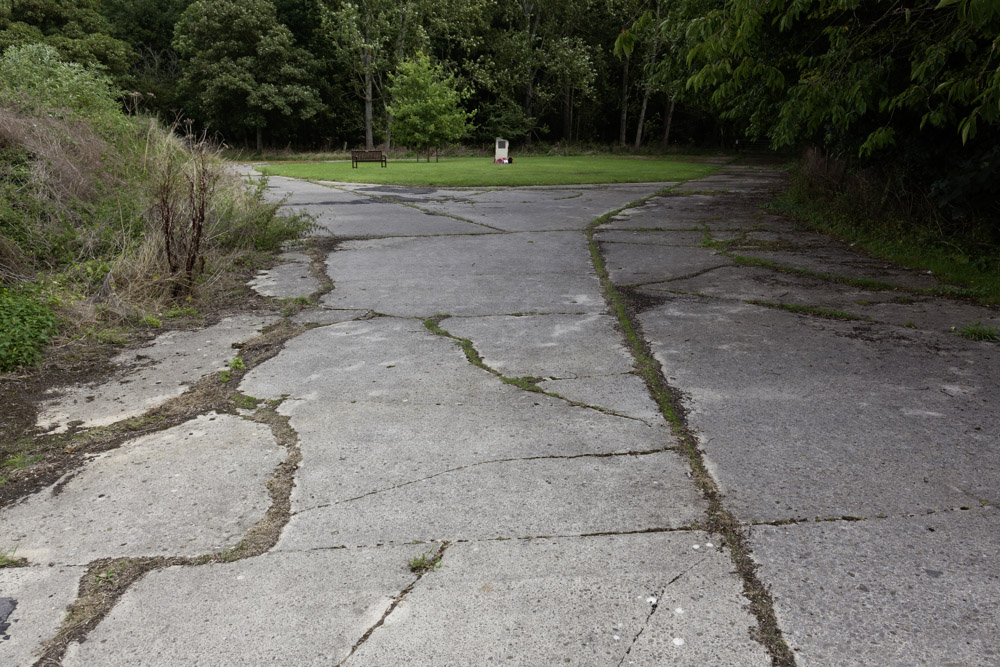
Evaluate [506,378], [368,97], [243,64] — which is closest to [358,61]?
[368,97]

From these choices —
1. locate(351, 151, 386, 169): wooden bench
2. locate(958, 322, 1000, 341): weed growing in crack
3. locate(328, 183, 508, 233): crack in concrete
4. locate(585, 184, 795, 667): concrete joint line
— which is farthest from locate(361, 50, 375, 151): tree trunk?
locate(958, 322, 1000, 341): weed growing in crack

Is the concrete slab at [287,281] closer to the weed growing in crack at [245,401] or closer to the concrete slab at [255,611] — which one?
the weed growing in crack at [245,401]

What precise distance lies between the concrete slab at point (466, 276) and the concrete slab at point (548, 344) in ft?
1.03

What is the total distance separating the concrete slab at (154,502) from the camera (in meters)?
2.49

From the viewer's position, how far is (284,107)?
3941 centimetres

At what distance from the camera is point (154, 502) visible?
2775mm

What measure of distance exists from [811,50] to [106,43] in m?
42.2

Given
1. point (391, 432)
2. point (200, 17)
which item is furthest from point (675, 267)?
point (200, 17)

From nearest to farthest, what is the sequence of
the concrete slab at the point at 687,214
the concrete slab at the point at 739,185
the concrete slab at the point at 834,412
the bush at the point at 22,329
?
the concrete slab at the point at 834,412 → the bush at the point at 22,329 → the concrete slab at the point at 687,214 → the concrete slab at the point at 739,185

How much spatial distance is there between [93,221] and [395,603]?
225 inches

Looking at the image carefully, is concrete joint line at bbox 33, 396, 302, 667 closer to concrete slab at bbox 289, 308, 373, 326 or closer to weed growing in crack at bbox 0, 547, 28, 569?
weed growing in crack at bbox 0, 547, 28, 569

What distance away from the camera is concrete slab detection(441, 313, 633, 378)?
4.33 metres

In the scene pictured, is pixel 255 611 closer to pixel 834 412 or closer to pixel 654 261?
pixel 834 412

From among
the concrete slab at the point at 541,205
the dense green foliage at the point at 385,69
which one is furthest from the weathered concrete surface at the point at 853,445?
the dense green foliage at the point at 385,69
